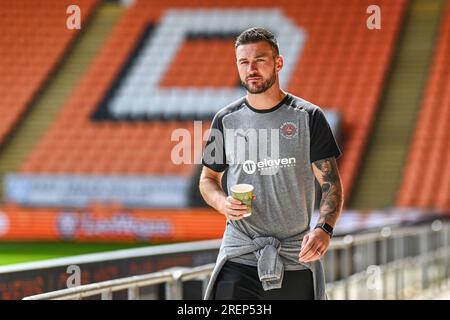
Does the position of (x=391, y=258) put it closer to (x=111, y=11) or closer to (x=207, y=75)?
(x=207, y=75)

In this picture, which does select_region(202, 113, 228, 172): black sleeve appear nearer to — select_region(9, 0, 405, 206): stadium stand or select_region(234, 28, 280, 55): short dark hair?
select_region(234, 28, 280, 55): short dark hair

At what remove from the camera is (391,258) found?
12242mm

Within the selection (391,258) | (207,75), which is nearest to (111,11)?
(207,75)

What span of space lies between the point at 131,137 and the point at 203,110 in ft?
5.93

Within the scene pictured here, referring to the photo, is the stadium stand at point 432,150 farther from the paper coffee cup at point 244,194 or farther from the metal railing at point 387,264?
the paper coffee cup at point 244,194

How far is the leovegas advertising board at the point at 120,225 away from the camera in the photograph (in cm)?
2089

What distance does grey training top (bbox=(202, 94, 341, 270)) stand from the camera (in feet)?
13.6

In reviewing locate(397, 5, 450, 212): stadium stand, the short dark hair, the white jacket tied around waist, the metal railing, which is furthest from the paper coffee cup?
locate(397, 5, 450, 212): stadium stand

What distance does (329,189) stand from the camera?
432cm

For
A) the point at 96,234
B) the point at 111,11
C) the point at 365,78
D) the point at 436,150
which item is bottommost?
the point at 96,234

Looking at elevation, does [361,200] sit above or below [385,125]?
below

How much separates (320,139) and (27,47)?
24433 mm

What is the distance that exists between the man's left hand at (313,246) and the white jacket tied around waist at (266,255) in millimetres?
100
